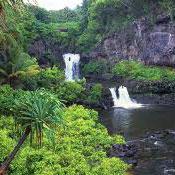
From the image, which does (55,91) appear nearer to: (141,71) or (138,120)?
(138,120)

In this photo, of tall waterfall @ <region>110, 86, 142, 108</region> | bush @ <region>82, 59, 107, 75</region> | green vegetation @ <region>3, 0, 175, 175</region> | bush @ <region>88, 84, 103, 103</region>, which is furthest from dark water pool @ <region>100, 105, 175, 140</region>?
bush @ <region>82, 59, 107, 75</region>

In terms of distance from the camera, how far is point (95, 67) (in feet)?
320

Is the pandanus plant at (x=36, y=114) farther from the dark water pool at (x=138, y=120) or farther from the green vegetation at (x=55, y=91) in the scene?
the dark water pool at (x=138, y=120)

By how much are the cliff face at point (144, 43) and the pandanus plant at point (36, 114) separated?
6411 cm

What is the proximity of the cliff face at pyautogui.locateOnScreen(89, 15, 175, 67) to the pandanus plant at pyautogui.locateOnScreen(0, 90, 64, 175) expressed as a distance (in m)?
64.1

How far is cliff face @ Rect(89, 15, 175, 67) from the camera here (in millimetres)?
87812

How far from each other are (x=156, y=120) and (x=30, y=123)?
3788cm

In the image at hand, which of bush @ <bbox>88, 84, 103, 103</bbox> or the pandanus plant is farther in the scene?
bush @ <bbox>88, 84, 103, 103</bbox>

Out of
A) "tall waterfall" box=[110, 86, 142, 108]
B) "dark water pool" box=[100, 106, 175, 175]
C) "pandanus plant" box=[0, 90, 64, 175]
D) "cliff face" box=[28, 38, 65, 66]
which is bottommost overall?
"dark water pool" box=[100, 106, 175, 175]

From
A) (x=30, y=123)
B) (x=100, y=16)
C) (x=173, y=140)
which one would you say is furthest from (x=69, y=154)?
(x=100, y=16)

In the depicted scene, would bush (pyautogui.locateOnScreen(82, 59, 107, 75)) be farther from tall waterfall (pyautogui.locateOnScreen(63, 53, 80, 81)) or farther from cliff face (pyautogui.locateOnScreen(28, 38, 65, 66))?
cliff face (pyautogui.locateOnScreen(28, 38, 65, 66))

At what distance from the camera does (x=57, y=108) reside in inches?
1006

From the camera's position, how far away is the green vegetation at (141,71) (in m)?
83.4

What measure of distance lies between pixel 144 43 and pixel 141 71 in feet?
22.2
